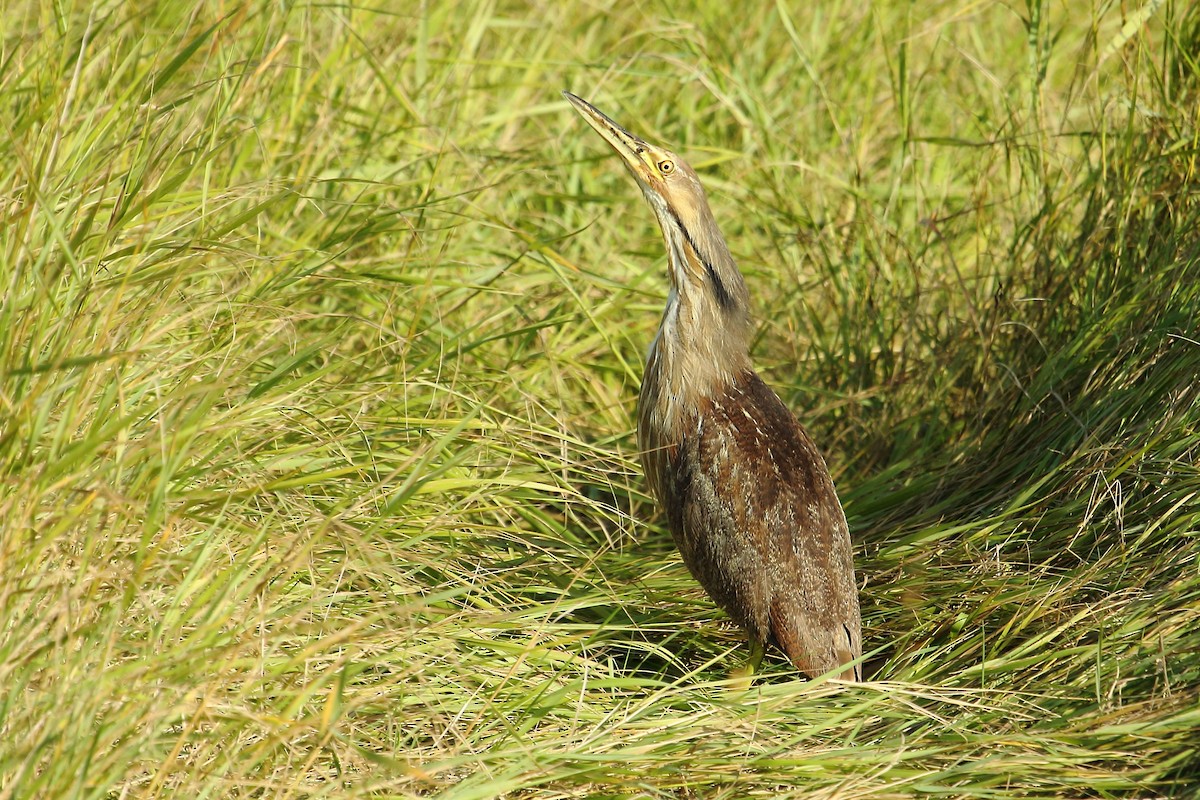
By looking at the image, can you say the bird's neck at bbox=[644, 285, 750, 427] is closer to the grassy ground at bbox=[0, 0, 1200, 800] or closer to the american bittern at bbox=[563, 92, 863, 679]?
the american bittern at bbox=[563, 92, 863, 679]

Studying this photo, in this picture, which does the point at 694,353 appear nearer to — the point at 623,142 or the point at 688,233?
the point at 688,233

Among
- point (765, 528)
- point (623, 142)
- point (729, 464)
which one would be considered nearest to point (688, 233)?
point (623, 142)

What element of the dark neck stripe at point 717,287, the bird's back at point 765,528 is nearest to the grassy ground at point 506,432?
the bird's back at point 765,528

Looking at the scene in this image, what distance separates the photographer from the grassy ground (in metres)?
2.41

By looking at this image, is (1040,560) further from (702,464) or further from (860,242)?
(860,242)

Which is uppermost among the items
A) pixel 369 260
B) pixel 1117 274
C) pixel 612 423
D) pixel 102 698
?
pixel 1117 274

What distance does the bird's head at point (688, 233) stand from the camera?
11.8ft

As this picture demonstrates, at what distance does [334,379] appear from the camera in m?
3.41

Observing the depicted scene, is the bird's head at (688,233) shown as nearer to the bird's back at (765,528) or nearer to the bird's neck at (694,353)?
the bird's neck at (694,353)

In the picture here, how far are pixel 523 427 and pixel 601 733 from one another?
46.6 inches

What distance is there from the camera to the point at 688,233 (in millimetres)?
3613

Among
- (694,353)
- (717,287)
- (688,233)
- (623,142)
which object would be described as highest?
(623,142)

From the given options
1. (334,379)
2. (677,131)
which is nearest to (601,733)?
(334,379)

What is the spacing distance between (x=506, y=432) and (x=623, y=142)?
0.93 m
